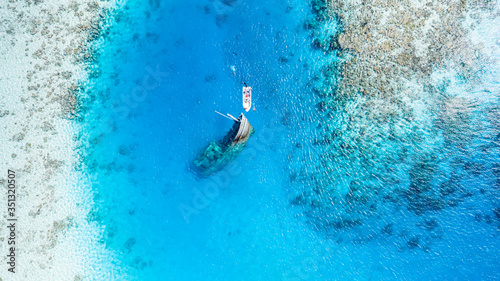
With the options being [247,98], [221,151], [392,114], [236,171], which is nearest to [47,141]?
[221,151]

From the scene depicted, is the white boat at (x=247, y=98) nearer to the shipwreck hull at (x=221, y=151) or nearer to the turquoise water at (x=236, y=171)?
the turquoise water at (x=236, y=171)

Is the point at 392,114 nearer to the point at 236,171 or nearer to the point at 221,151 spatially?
the point at 236,171

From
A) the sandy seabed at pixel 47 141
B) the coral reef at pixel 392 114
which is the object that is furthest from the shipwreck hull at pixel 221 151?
the sandy seabed at pixel 47 141

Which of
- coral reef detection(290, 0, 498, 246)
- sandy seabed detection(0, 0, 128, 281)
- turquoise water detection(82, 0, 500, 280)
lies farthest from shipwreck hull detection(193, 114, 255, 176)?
sandy seabed detection(0, 0, 128, 281)

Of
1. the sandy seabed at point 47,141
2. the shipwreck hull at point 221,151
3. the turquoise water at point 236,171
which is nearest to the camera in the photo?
the sandy seabed at point 47,141

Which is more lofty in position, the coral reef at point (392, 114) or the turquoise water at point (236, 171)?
the coral reef at point (392, 114)

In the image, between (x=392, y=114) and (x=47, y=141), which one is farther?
(x=392, y=114)

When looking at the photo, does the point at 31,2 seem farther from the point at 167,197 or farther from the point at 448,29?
the point at 448,29
